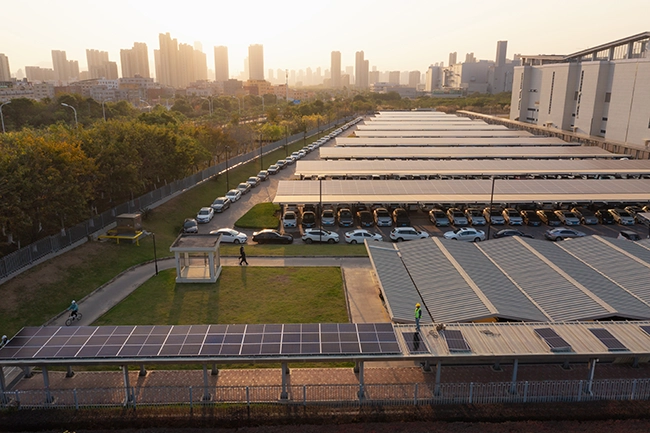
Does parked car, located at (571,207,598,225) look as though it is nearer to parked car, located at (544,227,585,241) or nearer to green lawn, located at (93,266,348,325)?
parked car, located at (544,227,585,241)

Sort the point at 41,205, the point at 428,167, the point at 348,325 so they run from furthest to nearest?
the point at 428,167 → the point at 41,205 → the point at 348,325

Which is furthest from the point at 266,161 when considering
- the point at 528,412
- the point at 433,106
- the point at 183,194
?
the point at 433,106

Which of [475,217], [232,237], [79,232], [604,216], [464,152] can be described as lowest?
[232,237]

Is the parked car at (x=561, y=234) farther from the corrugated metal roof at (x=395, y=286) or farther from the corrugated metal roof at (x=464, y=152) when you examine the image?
the corrugated metal roof at (x=464, y=152)

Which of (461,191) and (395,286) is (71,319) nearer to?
(395,286)

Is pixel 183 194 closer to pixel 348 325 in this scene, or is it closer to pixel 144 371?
pixel 144 371

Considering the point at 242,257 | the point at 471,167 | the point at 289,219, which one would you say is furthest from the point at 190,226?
the point at 471,167

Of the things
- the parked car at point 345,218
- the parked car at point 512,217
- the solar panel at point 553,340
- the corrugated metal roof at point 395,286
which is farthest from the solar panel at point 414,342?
the parked car at point 512,217

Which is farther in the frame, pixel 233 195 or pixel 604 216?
pixel 233 195
